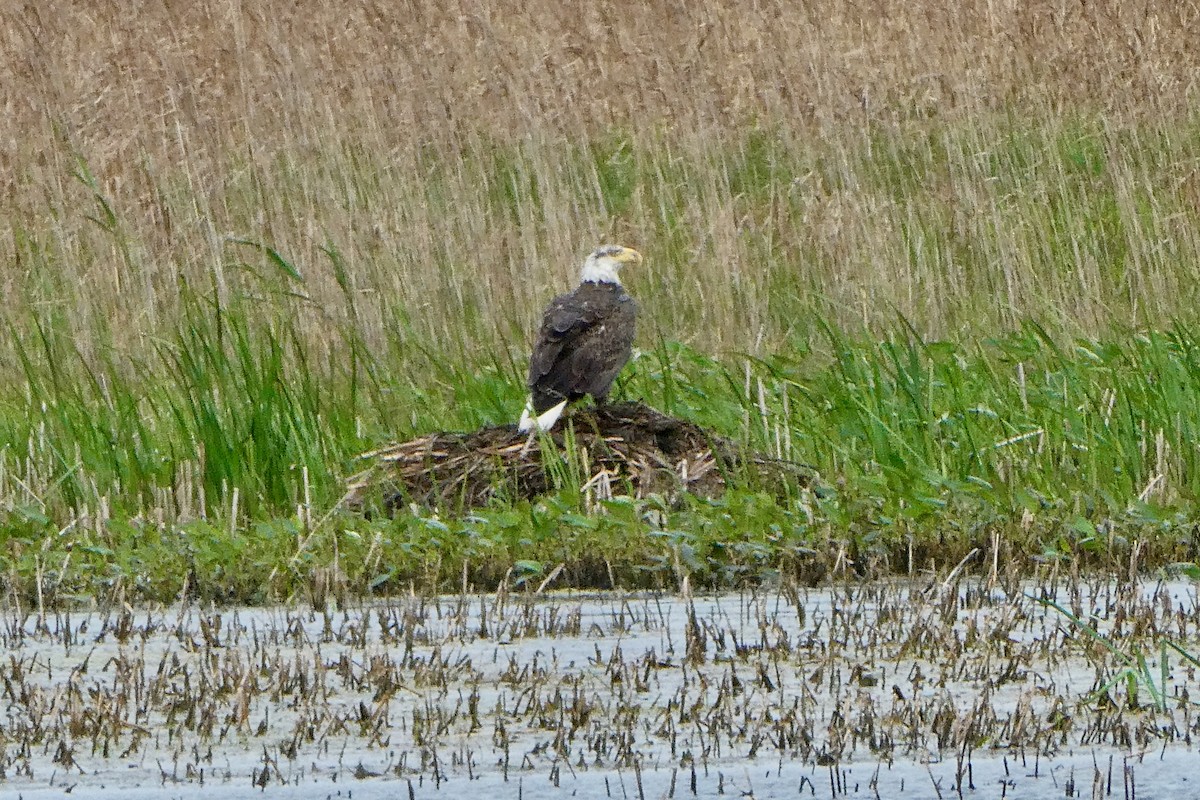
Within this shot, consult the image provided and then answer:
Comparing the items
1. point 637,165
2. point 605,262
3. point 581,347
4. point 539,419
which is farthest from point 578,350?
point 637,165

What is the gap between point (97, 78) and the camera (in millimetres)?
10578

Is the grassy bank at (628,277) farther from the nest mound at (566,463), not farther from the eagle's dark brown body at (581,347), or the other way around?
the eagle's dark brown body at (581,347)

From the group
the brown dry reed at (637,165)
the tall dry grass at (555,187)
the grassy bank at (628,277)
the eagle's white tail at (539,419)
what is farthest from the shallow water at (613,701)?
the brown dry reed at (637,165)

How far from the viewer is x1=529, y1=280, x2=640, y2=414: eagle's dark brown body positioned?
6.96 m

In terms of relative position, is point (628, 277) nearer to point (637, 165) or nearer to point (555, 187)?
point (555, 187)

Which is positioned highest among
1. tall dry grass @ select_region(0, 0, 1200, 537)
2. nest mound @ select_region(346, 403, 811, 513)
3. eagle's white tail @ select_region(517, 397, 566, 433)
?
tall dry grass @ select_region(0, 0, 1200, 537)

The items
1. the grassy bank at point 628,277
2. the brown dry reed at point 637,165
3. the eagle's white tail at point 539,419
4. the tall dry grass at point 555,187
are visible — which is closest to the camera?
the grassy bank at point 628,277

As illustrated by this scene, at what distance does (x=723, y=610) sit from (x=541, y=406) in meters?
2.12

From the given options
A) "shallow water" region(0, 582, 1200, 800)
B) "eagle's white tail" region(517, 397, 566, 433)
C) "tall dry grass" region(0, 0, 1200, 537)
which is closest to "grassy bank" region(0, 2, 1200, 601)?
"tall dry grass" region(0, 0, 1200, 537)

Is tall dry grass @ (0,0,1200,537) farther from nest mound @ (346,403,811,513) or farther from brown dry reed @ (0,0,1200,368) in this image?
nest mound @ (346,403,811,513)

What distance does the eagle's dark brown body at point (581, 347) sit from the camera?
696 centimetres

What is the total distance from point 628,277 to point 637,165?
2.69 feet

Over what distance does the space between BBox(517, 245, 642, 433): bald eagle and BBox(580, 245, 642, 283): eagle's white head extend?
15cm

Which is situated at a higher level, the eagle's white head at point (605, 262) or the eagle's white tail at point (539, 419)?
the eagle's white head at point (605, 262)
